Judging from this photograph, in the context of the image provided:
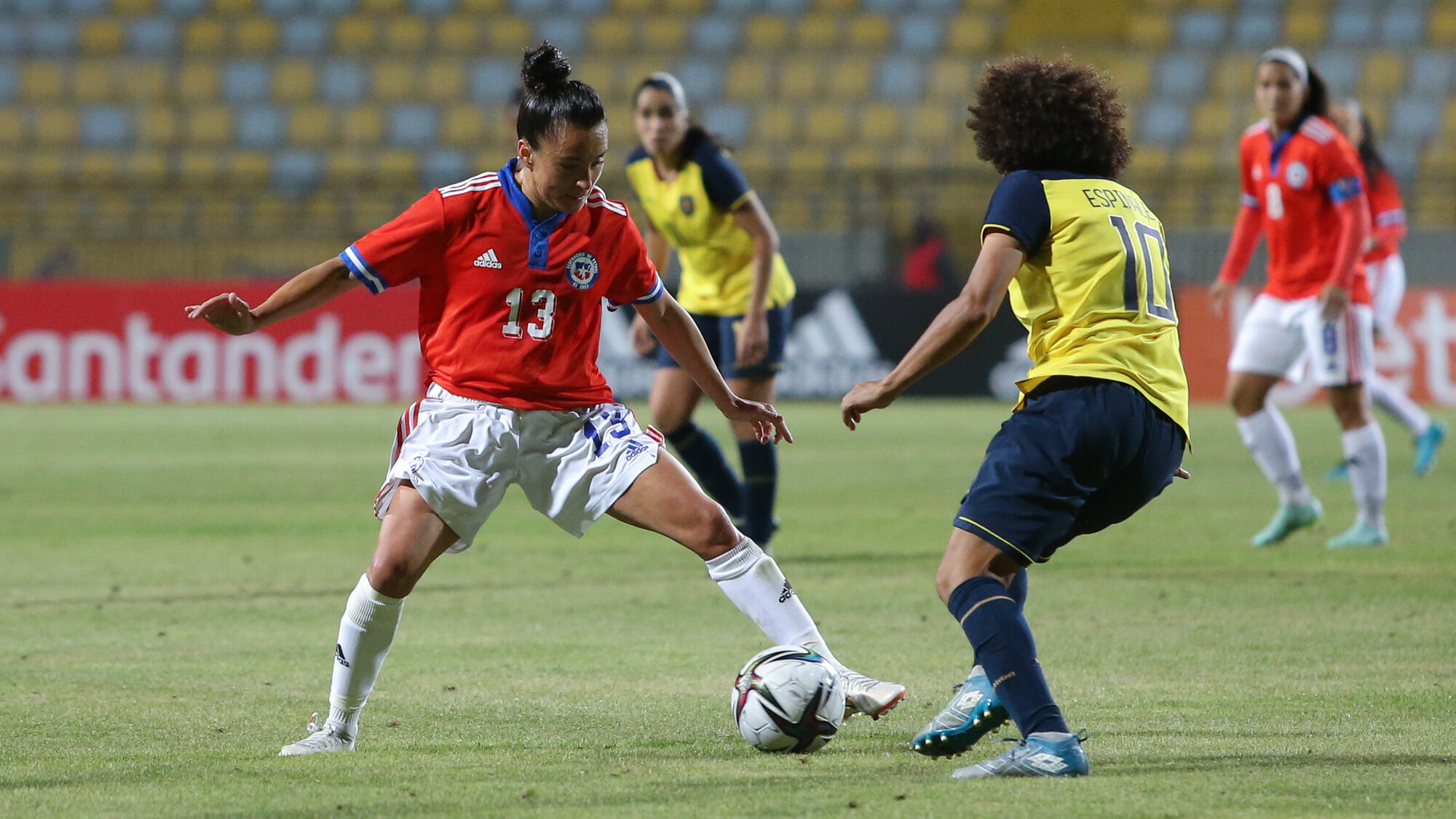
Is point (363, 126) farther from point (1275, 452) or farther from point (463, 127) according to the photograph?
point (1275, 452)

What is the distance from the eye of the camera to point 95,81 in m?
25.6

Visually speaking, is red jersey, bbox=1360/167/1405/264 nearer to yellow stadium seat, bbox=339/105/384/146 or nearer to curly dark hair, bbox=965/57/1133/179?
curly dark hair, bbox=965/57/1133/179

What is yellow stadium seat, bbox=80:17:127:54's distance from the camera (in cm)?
2589

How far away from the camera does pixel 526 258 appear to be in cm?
467

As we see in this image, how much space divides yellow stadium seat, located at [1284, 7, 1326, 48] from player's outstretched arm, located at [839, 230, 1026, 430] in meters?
22.3

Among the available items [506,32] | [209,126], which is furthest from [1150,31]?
[209,126]

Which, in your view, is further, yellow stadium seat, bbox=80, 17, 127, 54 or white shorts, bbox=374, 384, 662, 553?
yellow stadium seat, bbox=80, 17, 127, 54

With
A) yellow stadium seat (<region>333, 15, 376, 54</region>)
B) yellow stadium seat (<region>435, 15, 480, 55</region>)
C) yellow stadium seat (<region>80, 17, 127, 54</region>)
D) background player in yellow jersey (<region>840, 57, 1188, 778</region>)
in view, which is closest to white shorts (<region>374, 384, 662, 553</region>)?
background player in yellow jersey (<region>840, 57, 1188, 778</region>)

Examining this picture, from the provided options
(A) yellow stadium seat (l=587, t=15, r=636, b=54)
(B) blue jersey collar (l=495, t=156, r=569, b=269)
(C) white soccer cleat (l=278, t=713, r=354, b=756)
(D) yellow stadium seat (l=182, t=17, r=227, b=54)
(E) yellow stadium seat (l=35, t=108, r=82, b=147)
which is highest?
(B) blue jersey collar (l=495, t=156, r=569, b=269)

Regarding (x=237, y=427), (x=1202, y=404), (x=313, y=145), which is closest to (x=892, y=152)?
(x=1202, y=404)

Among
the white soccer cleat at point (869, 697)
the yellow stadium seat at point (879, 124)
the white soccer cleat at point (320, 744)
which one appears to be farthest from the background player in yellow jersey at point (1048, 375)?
the yellow stadium seat at point (879, 124)

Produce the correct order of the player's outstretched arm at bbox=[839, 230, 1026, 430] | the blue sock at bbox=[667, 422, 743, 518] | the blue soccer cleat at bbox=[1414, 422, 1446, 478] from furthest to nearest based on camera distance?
the blue soccer cleat at bbox=[1414, 422, 1446, 478], the blue sock at bbox=[667, 422, 743, 518], the player's outstretched arm at bbox=[839, 230, 1026, 430]

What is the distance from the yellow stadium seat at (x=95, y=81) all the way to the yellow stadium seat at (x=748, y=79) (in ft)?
28.2

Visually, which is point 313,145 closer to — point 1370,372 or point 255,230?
point 255,230
